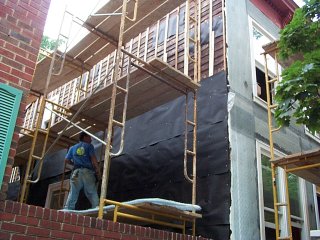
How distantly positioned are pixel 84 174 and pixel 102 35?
282 cm

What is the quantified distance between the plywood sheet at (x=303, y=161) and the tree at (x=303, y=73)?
3.26ft

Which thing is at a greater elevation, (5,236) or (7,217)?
(7,217)

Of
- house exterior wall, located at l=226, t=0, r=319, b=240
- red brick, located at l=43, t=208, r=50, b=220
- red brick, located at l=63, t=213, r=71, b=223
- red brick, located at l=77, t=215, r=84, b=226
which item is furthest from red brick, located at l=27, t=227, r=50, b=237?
house exterior wall, located at l=226, t=0, r=319, b=240

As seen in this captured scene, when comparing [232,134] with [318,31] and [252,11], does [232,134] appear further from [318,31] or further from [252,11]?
[252,11]

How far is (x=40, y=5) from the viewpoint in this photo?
470 centimetres

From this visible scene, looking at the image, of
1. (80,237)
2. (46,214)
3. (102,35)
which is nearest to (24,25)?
(46,214)

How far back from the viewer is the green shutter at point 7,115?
3881mm

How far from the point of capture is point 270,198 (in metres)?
7.91

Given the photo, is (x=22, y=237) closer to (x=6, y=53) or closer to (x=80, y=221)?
(x=80, y=221)

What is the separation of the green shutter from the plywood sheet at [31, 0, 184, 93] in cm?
364

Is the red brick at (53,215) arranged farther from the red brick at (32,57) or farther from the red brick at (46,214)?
the red brick at (32,57)

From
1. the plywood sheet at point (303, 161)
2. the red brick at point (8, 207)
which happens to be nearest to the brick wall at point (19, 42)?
the red brick at point (8, 207)

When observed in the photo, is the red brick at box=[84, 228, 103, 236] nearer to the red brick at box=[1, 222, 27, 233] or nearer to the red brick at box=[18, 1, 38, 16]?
the red brick at box=[1, 222, 27, 233]

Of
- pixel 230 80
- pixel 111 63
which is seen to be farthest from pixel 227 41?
pixel 111 63
